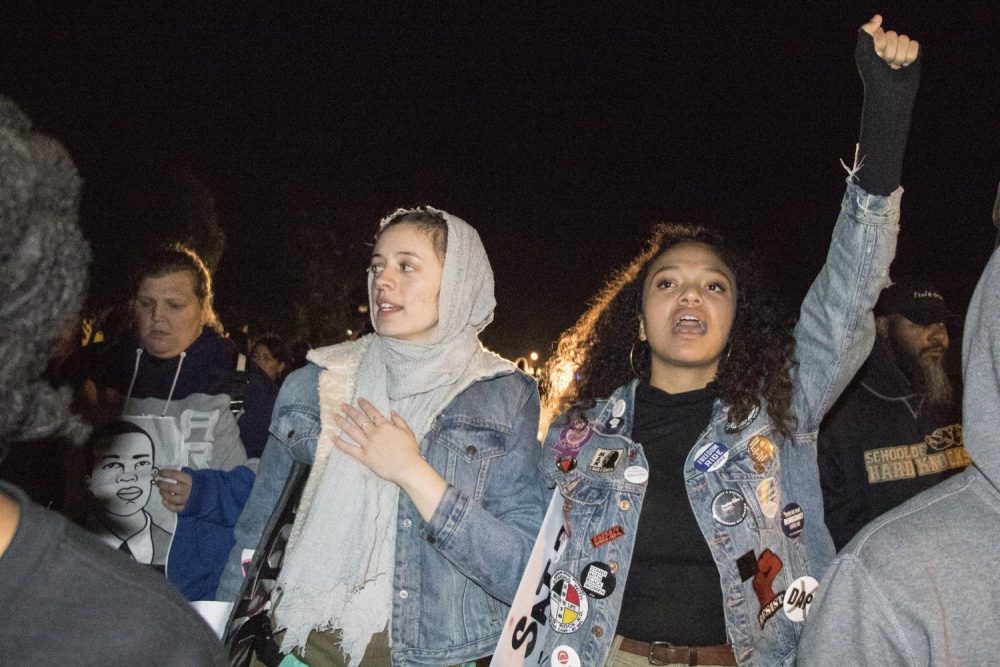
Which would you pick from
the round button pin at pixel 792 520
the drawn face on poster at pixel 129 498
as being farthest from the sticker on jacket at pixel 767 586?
the drawn face on poster at pixel 129 498

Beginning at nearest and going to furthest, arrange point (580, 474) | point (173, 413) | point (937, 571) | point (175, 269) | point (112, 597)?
→ point (112, 597)
point (937, 571)
point (580, 474)
point (173, 413)
point (175, 269)

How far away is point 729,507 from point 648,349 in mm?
890

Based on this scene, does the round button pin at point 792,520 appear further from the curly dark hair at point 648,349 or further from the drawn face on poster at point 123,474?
the drawn face on poster at point 123,474

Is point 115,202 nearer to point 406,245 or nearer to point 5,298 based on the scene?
point 406,245

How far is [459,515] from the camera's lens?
2.42m

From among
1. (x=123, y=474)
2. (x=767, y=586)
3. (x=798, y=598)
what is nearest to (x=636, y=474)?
(x=767, y=586)

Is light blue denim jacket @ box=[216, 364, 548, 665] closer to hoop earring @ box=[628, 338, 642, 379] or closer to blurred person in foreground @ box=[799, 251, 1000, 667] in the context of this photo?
hoop earring @ box=[628, 338, 642, 379]

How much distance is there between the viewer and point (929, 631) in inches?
56.4

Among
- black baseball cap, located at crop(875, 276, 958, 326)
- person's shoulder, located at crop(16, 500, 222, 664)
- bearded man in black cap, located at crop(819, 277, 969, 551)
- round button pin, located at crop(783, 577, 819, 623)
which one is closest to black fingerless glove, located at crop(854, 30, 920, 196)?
round button pin, located at crop(783, 577, 819, 623)

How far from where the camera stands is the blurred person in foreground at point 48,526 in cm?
98

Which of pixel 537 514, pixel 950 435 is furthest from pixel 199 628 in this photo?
pixel 950 435

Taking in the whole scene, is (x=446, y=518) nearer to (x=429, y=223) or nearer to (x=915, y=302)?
(x=429, y=223)

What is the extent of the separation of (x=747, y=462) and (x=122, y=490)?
279 cm

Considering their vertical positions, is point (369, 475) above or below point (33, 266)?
below
